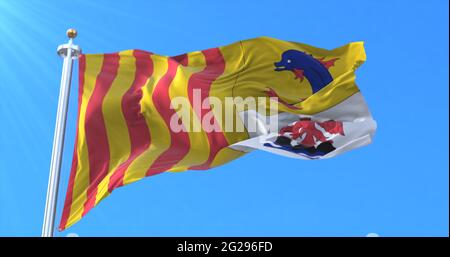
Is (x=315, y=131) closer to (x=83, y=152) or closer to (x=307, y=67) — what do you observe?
(x=307, y=67)

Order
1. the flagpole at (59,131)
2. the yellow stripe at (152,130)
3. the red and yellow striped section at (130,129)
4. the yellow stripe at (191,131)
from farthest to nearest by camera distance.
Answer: the yellow stripe at (191,131), the yellow stripe at (152,130), the red and yellow striped section at (130,129), the flagpole at (59,131)

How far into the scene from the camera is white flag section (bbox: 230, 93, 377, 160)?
551 inches

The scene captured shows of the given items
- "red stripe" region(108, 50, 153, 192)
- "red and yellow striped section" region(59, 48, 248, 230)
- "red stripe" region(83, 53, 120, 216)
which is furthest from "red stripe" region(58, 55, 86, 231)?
"red stripe" region(108, 50, 153, 192)

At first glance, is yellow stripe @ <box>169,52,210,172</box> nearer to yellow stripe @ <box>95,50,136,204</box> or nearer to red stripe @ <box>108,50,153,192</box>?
red stripe @ <box>108,50,153,192</box>

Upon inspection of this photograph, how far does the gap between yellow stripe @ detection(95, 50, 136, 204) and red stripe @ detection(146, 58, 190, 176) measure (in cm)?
59

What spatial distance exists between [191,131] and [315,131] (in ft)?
7.75

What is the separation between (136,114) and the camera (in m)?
14.3

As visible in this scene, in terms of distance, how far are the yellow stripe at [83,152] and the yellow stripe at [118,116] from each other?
303mm

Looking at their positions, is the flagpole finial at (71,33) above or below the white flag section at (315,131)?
above

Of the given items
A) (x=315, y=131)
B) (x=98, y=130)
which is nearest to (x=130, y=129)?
(x=98, y=130)

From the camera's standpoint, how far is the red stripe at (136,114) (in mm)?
13625

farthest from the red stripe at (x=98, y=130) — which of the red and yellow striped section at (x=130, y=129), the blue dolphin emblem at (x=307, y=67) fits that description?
the blue dolphin emblem at (x=307, y=67)

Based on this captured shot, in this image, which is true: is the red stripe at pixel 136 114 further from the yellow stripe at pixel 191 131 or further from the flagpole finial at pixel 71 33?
the flagpole finial at pixel 71 33
